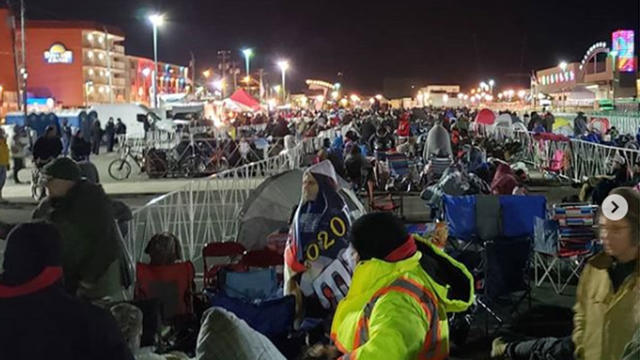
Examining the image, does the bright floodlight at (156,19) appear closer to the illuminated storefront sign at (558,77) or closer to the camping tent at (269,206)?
the camping tent at (269,206)

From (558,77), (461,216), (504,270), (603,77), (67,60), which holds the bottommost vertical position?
(504,270)

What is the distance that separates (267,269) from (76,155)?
44.6ft

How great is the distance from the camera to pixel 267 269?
19.7 feet

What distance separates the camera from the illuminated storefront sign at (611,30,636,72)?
3300 inches

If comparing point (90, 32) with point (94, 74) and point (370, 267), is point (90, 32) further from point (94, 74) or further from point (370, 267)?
point (370, 267)

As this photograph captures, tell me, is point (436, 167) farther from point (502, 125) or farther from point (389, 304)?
point (502, 125)

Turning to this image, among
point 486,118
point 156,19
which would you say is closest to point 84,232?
point 486,118

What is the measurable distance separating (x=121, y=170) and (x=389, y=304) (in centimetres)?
1873

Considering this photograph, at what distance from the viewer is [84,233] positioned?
4.50 m

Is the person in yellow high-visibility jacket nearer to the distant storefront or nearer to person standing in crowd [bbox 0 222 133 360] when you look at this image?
person standing in crowd [bbox 0 222 133 360]

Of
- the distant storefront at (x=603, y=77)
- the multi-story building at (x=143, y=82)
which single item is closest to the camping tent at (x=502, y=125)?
the distant storefront at (x=603, y=77)

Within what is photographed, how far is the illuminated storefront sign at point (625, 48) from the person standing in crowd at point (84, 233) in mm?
88042

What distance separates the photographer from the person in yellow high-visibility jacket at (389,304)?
233 centimetres

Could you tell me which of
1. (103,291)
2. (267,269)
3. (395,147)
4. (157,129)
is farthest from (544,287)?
(157,129)
